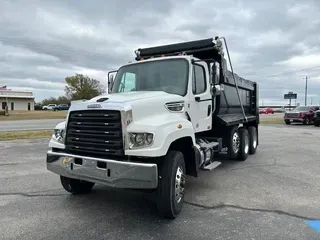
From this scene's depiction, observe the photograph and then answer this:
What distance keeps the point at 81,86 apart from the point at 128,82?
221 feet

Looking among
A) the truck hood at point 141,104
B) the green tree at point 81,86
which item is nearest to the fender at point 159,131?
the truck hood at point 141,104

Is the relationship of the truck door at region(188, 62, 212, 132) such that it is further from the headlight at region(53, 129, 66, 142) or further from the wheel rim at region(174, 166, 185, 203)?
the headlight at region(53, 129, 66, 142)

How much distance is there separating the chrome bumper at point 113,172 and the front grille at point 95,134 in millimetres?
172

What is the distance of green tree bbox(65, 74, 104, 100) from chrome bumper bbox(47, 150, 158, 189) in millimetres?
65453

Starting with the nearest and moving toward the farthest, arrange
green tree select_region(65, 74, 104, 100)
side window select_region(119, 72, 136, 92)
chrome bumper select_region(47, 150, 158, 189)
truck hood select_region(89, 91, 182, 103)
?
1. chrome bumper select_region(47, 150, 158, 189)
2. truck hood select_region(89, 91, 182, 103)
3. side window select_region(119, 72, 136, 92)
4. green tree select_region(65, 74, 104, 100)

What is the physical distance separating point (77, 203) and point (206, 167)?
249 cm

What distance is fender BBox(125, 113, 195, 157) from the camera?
389 cm

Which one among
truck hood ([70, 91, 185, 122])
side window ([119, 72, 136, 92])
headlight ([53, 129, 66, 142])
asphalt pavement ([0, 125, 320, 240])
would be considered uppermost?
side window ([119, 72, 136, 92])

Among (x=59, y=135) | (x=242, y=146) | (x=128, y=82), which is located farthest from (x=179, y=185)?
(x=242, y=146)

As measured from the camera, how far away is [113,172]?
12.8ft

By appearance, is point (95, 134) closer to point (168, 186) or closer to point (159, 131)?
point (159, 131)

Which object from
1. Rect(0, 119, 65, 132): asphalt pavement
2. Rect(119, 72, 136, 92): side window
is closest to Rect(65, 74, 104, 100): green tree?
Rect(0, 119, 65, 132): asphalt pavement

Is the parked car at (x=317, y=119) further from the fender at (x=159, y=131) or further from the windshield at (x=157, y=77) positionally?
the fender at (x=159, y=131)

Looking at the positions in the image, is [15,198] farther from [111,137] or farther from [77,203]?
[111,137]
